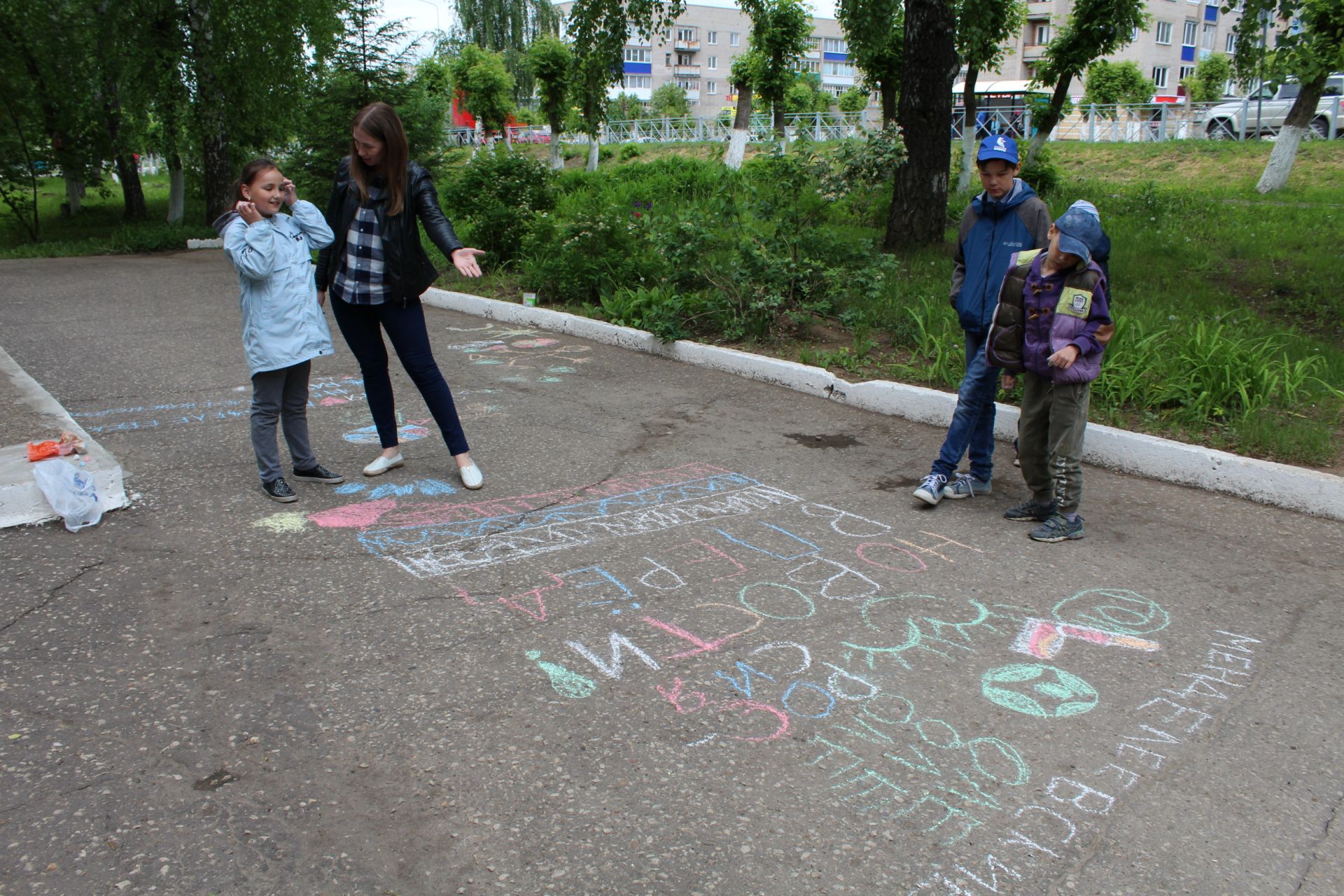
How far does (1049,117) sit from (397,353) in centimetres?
1487

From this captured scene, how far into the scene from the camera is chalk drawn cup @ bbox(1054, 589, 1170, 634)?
11.5 feet

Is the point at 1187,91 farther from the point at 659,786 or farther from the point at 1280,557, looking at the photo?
the point at 659,786

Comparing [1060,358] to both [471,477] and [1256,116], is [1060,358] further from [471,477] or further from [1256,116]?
[1256,116]

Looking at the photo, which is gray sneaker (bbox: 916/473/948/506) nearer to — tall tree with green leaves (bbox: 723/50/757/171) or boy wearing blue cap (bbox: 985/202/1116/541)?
boy wearing blue cap (bbox: 985/202/1116/541)

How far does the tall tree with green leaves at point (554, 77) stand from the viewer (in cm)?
3403

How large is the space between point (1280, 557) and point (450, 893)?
3.92 m

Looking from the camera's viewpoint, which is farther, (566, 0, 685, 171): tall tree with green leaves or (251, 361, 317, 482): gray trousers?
(566, 0, 685, 171): tall tree with green leaves

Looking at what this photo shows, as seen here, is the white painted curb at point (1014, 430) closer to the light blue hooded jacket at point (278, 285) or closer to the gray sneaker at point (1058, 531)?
the gray sneaker at point (1058, 531)

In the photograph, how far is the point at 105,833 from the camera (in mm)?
2322

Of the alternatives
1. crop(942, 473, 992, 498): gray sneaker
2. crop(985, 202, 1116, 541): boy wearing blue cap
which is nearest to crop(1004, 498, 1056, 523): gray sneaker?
crop(985, 202, 1116, 541): boy wearing blue cap

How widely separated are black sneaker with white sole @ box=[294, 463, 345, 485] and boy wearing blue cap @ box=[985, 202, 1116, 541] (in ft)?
11.1

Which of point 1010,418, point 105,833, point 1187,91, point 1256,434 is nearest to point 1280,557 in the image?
point 1256,434

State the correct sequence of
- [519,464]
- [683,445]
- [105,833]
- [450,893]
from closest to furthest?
[450,893] → [105,833] → [519,464] → [683,445]

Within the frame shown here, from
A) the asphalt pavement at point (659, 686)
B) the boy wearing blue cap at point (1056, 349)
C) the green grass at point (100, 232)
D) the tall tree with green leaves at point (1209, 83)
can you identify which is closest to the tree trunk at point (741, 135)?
the green grass at point (100, 232)
